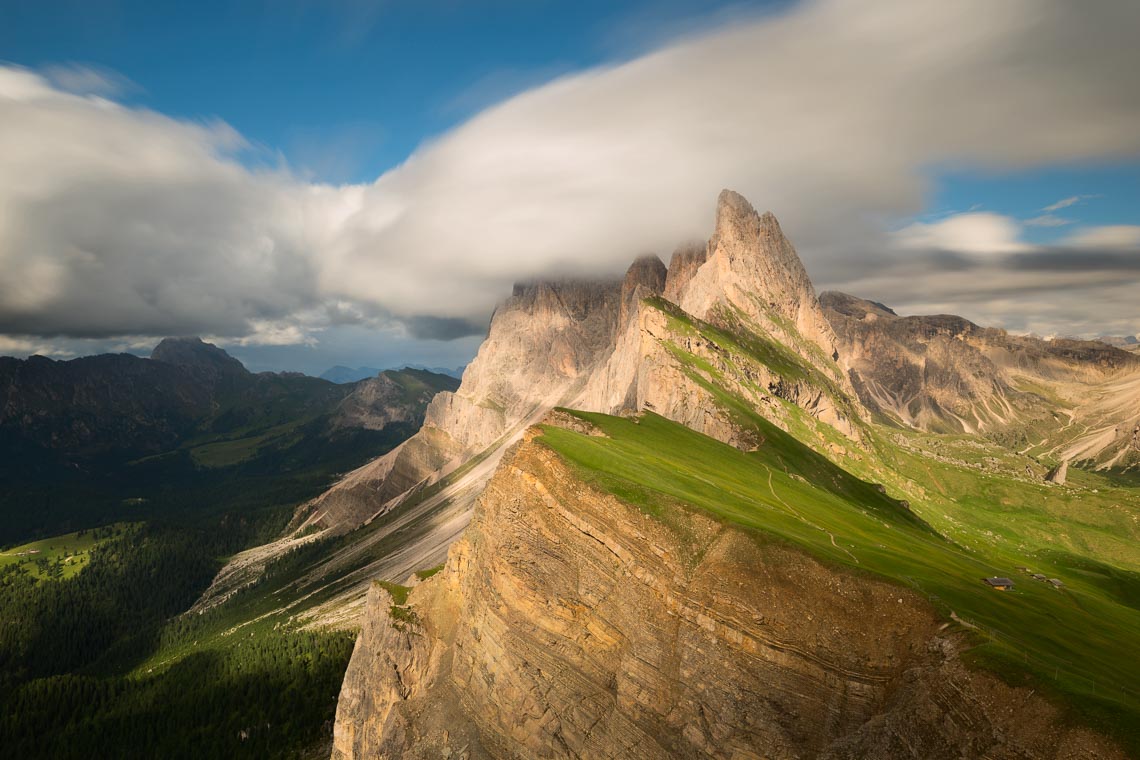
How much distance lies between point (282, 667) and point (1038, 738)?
162728mm

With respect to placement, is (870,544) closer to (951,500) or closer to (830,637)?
(830,637)

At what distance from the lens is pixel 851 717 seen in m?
32.2

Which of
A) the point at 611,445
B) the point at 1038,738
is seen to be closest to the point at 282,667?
the point at 611,445

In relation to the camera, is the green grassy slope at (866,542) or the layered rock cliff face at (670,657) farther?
the layered rock cliff face at (670,657)

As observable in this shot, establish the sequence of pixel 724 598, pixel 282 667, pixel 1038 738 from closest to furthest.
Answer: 1. pixel 1038 738
2. pixel 724 598
3. pixel 282 667

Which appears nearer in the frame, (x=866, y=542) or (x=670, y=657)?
(x=670, y=657)

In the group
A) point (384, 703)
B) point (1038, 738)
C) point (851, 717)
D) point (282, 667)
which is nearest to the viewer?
point (1038, 738)

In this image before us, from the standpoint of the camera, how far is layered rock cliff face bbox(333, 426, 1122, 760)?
29938 millimetres

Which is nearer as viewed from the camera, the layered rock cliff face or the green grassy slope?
the green grassy slope

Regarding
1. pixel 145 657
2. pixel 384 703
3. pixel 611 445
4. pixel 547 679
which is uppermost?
pixel 611 445

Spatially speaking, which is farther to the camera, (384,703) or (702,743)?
(384,703)

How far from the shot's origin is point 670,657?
129 feet

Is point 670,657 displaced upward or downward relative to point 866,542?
downward

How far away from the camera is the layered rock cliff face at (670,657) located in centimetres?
2994
